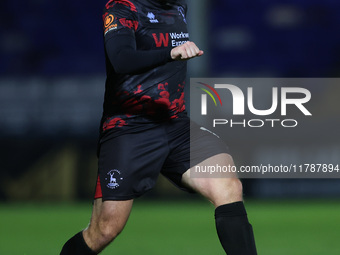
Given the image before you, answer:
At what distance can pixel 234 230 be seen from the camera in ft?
10.8

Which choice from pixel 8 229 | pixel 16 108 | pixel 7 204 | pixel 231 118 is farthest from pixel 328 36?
pixel 8 229

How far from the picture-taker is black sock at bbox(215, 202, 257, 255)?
327 centimetres

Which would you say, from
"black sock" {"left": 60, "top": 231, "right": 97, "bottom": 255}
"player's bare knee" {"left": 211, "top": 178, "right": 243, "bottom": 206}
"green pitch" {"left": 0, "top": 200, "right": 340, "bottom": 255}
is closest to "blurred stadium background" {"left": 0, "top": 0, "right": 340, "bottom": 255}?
"green pitch" {"left": 0, "top": 200, "right": 340, "bottom": 255}

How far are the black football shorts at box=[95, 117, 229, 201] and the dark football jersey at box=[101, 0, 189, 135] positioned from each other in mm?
65

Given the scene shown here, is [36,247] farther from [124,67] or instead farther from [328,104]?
[328,104]

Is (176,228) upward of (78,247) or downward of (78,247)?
downward

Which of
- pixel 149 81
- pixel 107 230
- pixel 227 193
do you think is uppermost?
pixel 149 81

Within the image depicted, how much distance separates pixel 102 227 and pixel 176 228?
11.7 ft

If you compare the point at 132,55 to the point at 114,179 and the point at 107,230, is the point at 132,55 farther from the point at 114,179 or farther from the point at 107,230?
the point at 107,230

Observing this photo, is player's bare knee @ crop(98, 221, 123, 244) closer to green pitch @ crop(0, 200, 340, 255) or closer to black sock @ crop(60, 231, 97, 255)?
black sock @ crop(60, 231, 97, 255)

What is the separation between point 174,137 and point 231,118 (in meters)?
6.98

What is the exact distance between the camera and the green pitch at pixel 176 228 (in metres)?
5.42

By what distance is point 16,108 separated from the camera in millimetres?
10625

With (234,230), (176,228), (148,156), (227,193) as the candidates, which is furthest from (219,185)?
(176,228)
